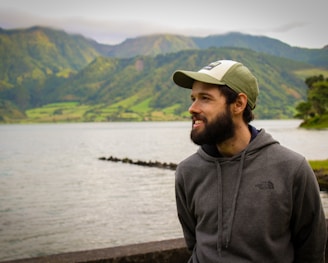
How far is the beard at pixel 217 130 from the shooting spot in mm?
3645

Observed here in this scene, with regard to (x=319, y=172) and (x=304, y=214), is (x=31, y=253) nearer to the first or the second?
(x=304, y=214)

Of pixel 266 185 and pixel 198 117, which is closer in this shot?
pixel 266 185

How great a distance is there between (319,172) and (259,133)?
32.9 metres

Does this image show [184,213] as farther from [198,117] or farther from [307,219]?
[307,219]

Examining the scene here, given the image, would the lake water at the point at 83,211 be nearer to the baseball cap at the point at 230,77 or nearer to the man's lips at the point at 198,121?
the man's lips at the point at 198,121

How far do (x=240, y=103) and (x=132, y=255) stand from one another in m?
2.84

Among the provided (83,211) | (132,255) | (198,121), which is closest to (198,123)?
(198,121)

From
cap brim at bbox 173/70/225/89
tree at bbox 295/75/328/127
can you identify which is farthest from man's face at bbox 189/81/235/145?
tree at bbox 295/75/328/127

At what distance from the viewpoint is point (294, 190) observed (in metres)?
3.39

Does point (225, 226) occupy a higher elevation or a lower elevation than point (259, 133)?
lower

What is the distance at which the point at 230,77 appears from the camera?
3.61 m

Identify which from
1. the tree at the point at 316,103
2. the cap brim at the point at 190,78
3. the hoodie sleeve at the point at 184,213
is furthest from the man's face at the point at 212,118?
the tree at the point at 316,103

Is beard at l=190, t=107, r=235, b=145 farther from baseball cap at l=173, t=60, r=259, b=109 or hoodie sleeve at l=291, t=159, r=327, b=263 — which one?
hoodie sleeve at l=291, t=159, r=327, b=263

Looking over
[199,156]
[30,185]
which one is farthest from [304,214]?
[30,185]
